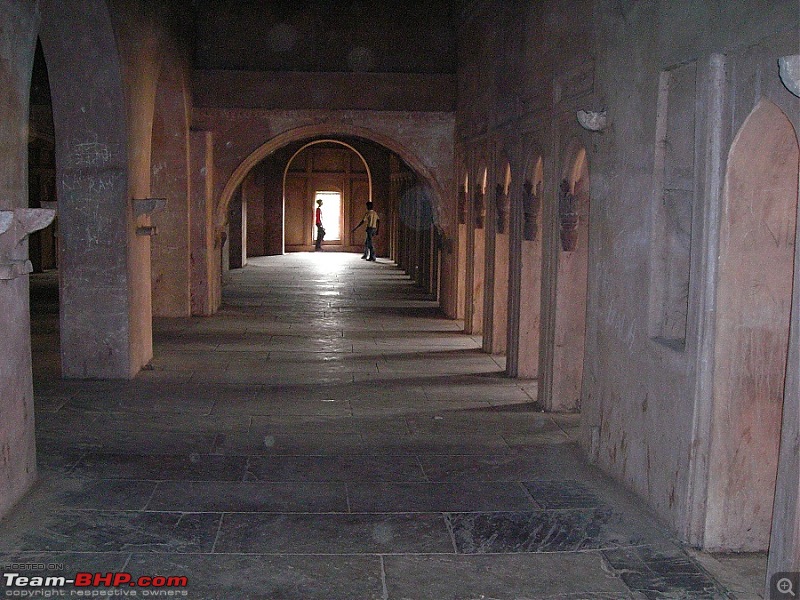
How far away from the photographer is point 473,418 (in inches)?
360

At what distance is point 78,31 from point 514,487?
619cm

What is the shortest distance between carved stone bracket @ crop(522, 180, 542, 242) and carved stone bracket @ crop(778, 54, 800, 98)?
572 cm

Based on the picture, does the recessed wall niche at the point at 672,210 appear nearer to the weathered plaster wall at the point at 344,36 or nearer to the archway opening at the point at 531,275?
the archway opening at the point at 531,275

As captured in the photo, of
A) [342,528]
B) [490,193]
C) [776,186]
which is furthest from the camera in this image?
[490,193]

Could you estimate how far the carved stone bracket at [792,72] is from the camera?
4.40 metres

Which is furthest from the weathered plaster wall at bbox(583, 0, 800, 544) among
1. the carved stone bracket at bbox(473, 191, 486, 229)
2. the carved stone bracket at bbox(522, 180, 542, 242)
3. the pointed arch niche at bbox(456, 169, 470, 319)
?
the pointed arch niche at bbox(456, 169, 470, 319)

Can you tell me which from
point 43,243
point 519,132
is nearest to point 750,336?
point 519,132

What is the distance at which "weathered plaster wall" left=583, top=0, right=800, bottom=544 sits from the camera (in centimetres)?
532

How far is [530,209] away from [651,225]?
3908 millimetres

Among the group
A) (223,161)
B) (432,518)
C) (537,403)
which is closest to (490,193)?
(537,403)

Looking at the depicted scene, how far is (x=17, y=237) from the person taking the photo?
620 cm

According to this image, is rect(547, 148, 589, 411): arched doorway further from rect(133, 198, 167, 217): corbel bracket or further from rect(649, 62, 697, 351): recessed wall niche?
rect(133, 198, 167, 217): corbel bracket

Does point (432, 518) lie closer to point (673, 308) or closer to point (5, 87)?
point (673, 308)

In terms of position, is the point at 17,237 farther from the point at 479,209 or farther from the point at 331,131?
the point at 331,131
